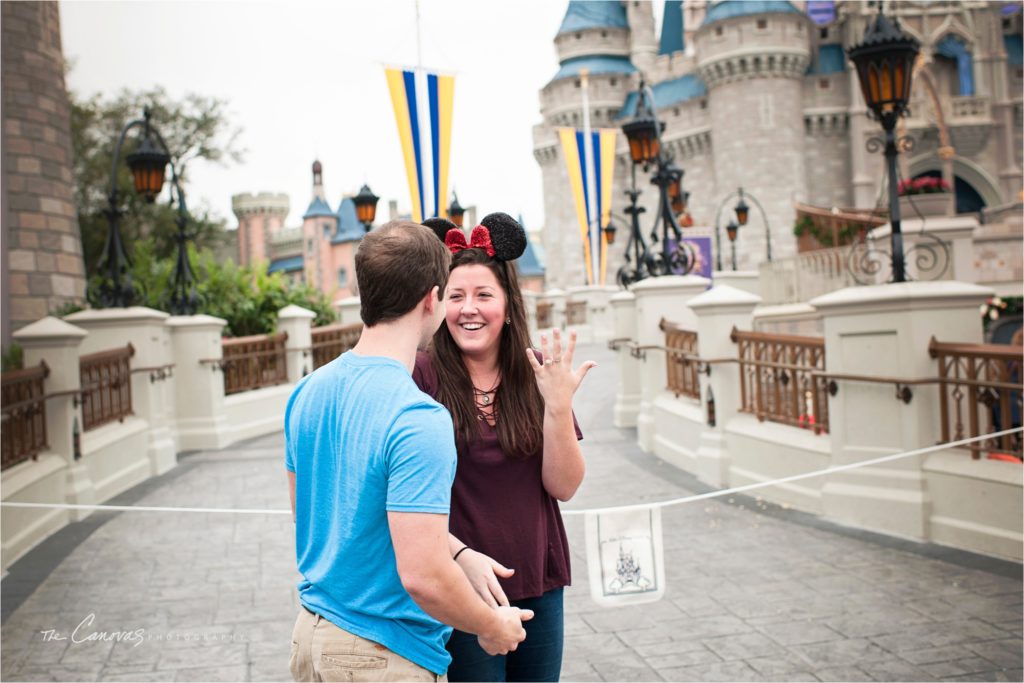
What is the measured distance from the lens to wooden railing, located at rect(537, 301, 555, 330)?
28594 mm

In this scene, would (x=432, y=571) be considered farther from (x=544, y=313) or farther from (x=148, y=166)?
(x=544, y=313)

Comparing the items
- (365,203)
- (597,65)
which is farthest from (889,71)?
(597,65)

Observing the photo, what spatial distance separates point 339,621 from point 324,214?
4816 cm

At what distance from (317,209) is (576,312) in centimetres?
2330

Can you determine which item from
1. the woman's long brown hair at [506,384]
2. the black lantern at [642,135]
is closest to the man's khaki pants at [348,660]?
the woman's long brown hair at [506,384]

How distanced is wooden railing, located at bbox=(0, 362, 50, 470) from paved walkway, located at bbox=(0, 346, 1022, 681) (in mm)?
605

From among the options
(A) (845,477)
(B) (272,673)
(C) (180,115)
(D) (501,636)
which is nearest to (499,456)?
(D) (501,636)

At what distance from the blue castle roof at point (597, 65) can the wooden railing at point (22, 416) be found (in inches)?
1451

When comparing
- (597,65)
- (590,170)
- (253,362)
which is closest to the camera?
(253,362)

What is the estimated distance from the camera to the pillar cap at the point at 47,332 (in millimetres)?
6086

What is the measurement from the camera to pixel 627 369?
10.5m

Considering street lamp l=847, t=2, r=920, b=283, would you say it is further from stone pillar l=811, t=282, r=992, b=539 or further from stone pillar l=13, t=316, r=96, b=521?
stone pillar l=13, t=316, r=96, b=521

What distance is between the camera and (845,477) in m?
5.71

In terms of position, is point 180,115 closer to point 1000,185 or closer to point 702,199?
point 702,199
